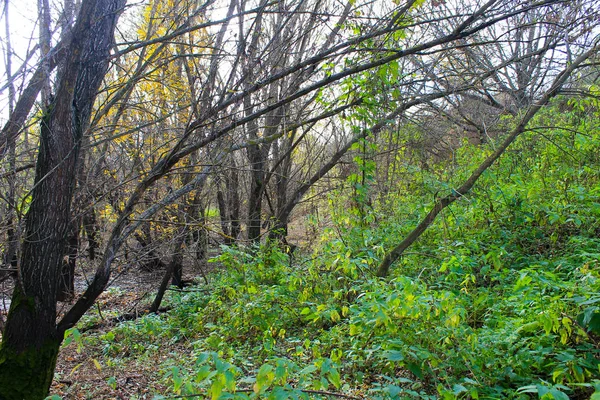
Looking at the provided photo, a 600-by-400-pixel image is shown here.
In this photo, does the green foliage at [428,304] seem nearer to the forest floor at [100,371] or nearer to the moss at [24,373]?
the forest floor at [100,371]

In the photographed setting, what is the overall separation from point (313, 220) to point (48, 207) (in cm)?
347

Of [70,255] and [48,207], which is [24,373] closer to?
[48,207]

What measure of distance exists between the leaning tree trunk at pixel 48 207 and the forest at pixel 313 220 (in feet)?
0.05

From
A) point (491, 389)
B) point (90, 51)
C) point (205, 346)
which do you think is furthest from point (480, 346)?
point (90, 51)

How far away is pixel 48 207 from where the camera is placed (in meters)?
3.06

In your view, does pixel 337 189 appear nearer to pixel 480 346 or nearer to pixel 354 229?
pixel 354 229

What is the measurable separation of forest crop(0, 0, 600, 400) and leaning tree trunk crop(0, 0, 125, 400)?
0.02 m

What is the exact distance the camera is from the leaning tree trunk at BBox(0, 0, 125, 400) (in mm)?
3033

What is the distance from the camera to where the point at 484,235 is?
4.88 metres

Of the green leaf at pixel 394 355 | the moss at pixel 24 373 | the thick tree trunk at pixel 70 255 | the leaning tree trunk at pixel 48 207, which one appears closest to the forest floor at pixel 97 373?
the moss at pixel 24 373

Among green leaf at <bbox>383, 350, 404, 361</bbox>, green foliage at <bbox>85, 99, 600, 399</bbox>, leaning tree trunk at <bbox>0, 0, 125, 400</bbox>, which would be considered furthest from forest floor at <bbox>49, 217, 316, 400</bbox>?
green leaf at <bbox>383, 350, 404, 361</bbox>

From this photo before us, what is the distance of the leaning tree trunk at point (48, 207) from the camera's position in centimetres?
303

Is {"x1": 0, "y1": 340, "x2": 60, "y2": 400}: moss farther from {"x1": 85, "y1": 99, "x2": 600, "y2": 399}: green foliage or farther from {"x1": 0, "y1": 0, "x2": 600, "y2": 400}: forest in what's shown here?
{"x1": 85, "y1": 99, "x2": 600, "y2": 399}: green foliage

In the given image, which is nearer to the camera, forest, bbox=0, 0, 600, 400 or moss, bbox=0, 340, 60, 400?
forest, bbox=0, 0, 600, 400
